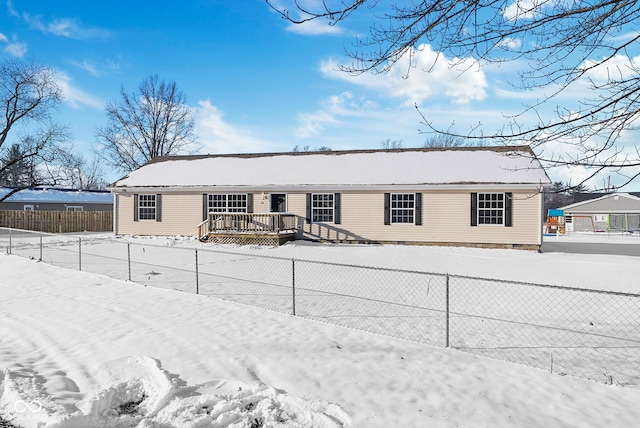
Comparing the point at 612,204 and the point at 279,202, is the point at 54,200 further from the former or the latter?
the point at 612,204

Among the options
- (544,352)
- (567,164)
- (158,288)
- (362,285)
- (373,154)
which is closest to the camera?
(567,164)

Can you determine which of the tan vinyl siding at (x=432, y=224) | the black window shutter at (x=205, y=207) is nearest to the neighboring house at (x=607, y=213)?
the tan vinyl siding at (x=432, y=224)

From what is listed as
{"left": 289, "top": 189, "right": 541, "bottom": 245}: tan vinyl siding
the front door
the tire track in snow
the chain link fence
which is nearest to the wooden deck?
the front door

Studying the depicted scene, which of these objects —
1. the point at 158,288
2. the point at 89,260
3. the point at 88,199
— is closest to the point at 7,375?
the point at 158,288

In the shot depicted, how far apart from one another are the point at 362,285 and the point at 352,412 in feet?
22.1

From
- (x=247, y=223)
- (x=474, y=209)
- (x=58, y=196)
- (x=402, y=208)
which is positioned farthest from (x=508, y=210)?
(x=58, y=196)

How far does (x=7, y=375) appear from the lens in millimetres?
4297

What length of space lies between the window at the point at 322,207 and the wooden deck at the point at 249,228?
3.55 feet

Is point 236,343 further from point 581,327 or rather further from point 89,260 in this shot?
point 89,260

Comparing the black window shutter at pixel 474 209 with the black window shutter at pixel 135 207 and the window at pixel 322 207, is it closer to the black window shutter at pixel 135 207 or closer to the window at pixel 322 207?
the window at pixel 322 207

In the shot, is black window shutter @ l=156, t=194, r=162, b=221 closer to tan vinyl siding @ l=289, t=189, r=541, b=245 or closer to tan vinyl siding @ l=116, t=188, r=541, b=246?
tan vinyl siding @ l=116, t=188, r=541, b=246

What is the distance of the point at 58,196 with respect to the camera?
3869 cm

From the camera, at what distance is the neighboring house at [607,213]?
47.4m

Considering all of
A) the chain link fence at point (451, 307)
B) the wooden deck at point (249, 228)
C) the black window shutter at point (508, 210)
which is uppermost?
the black window shutter at point (508, 210)
